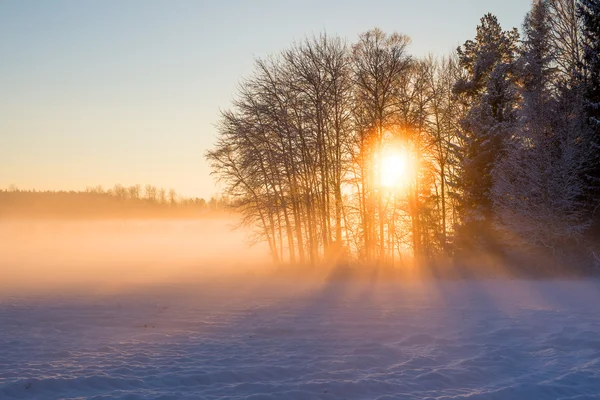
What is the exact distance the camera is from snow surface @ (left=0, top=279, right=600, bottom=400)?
834cm

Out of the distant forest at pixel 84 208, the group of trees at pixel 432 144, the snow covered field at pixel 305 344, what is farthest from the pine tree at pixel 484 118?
the distant forest at pixel 84 208

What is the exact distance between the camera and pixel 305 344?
11.2 metres

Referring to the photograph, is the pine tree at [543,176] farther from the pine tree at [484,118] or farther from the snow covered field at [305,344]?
the snow covered field at [305,344]

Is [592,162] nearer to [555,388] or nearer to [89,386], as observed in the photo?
[555,388]

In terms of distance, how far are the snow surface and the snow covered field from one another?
1.3 inches

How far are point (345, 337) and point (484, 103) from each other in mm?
17031

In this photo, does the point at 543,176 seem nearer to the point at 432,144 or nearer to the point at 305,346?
the point at 432,144

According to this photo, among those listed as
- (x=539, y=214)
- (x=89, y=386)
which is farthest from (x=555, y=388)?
(x=539, y=214)

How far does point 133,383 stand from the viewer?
860 centimetres

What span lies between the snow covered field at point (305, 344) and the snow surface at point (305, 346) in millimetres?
33

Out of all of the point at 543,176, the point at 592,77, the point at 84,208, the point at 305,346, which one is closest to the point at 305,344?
the point at 305,346

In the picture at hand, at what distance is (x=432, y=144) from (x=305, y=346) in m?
20.6

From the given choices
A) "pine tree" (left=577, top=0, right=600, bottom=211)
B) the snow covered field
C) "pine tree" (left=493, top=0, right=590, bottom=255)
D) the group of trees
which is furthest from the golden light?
the snow covered field

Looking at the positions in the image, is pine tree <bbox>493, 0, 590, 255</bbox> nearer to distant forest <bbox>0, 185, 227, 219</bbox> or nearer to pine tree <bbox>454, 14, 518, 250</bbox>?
pine tree <bbox>454, 14, 518, 250</bbox>
